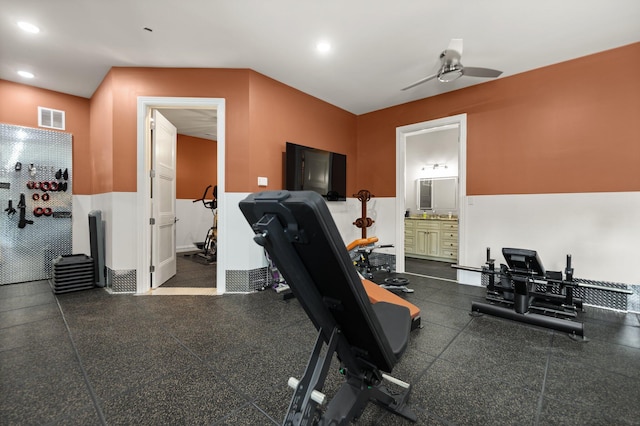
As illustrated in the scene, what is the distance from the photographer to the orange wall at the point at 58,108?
4.01 meters

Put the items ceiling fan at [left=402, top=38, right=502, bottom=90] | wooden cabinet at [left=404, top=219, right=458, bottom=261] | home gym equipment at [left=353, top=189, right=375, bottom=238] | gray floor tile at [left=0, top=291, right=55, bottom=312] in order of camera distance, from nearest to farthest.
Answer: ceiling fan at [left=402, top=38, right=502, bottom=90]
gray floor tile at [left=0, top=291, right=55, bottom=312]
home gym equipment at [left=353, top=189, right=375, bottom=238]
wooden cabinet at [left=404, top=219, right=458, bottom=261]

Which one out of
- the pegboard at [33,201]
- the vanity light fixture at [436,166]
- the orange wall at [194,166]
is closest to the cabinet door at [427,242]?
the vanity light fixture at [436,166]

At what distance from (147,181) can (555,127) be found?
5.46m

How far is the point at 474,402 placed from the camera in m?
1.64

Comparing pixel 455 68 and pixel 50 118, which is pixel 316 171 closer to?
pixel 455 68

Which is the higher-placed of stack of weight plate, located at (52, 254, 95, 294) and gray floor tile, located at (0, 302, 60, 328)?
stack of weight plate, located at (52, 254, 95, 294)

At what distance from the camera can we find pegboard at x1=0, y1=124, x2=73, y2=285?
4.01 metres

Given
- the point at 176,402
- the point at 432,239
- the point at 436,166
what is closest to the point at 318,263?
the point at 176,402

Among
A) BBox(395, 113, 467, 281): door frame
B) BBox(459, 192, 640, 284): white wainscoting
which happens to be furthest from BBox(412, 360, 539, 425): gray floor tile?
BBox(395, 113, 467, 281): door frame

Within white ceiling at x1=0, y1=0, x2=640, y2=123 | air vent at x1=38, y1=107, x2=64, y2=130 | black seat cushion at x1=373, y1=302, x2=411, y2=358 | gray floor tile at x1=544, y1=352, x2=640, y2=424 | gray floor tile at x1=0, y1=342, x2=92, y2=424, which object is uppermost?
white ceiling at x1=0, y1=0, x2=640, y2=123

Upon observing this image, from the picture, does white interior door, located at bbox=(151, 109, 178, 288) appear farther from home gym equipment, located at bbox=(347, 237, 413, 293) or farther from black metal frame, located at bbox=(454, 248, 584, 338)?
black metal frame, located at bbox=(454, 248, 584, 338)

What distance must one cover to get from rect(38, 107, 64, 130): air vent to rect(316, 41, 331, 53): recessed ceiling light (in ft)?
14.2

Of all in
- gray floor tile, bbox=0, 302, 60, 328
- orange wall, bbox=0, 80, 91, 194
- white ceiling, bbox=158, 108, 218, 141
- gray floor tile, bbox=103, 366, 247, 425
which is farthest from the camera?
white ceiling, bbox=158, 108, 218, 141

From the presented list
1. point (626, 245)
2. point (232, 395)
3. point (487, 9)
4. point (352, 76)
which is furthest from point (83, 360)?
point (626, 245)
